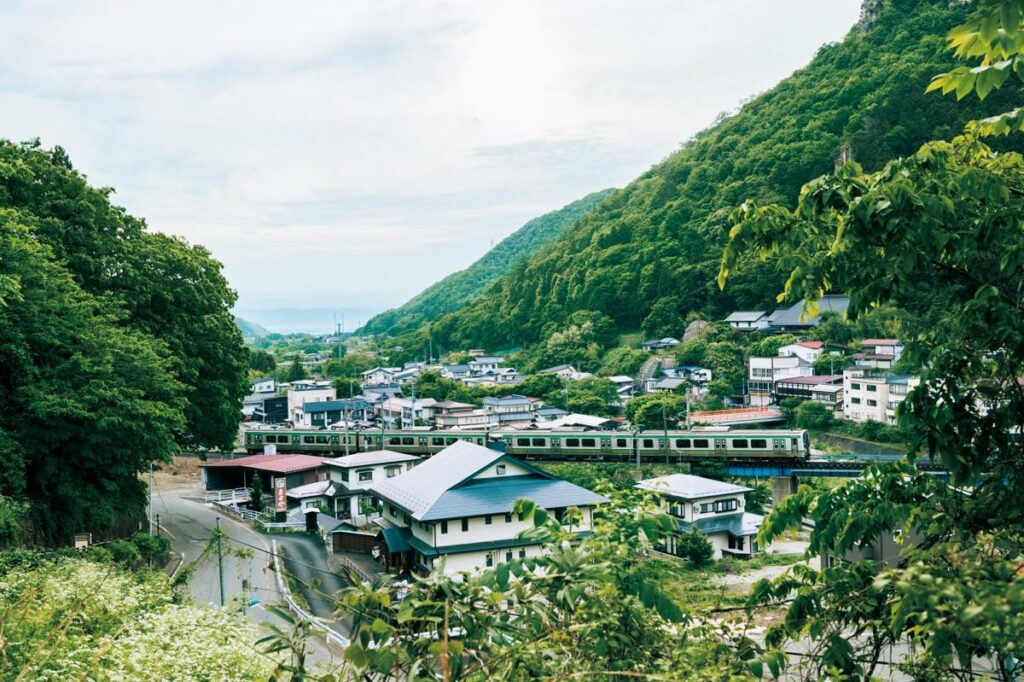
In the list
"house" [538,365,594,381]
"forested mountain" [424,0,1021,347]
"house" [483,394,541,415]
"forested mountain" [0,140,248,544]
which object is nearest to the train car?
"house" [483,394,541,415]

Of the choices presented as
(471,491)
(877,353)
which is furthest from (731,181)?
(471,491)

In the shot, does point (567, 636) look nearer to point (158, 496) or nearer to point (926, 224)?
point (926, 224)

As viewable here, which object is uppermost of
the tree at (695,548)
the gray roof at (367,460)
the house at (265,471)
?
the gray roof at (367,460)

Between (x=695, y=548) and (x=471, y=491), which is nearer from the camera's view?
(x=471, y=491)

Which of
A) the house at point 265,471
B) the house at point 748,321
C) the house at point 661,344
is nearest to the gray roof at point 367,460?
the house at point 265,471

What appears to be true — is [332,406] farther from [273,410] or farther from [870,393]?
[870,393]

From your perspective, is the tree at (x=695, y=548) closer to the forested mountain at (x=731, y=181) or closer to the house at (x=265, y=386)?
the forested mountain at (x=731, y=181)

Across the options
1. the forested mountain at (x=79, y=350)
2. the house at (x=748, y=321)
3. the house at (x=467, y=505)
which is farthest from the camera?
the house at (x=748, y=321)
